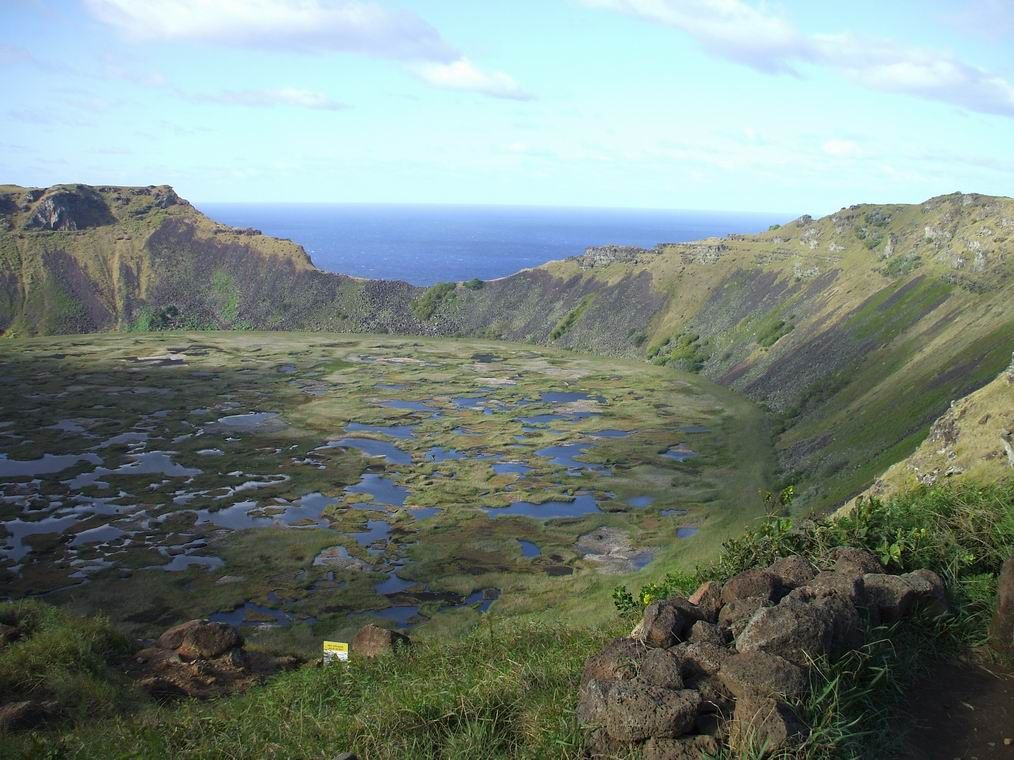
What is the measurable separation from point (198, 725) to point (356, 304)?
15437 centimetres

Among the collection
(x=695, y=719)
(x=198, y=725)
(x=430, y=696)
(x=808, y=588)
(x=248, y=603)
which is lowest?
(x=248, y=603)

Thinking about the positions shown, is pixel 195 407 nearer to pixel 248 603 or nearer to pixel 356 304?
pixel 248 603

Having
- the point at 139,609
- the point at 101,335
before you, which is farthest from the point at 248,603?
the point at 101,335

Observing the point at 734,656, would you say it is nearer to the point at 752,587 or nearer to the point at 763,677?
the point at 763,677

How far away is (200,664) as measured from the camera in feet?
89.6

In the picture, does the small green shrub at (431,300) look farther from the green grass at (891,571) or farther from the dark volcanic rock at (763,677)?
the dark volcanic rock at (763,677)

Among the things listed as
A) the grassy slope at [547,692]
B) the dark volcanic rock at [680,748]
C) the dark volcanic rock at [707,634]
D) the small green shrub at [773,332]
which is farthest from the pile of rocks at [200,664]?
the small green shrub at [773,332]

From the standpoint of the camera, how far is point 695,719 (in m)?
10.5

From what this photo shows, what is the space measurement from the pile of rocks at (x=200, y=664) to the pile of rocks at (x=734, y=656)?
1737cm

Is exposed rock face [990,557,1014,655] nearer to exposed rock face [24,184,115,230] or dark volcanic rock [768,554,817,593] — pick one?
dark volcanic rock [768,554,817,593]

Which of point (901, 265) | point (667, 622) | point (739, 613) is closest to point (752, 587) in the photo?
point (739, 613)

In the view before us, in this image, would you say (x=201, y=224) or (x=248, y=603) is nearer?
(x=248, y=603)

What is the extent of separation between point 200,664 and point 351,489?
1418 inches

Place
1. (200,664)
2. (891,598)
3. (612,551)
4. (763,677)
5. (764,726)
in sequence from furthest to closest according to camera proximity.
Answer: (612,551) → (200,664) → (891,598) → (763,677) → (764,726)
